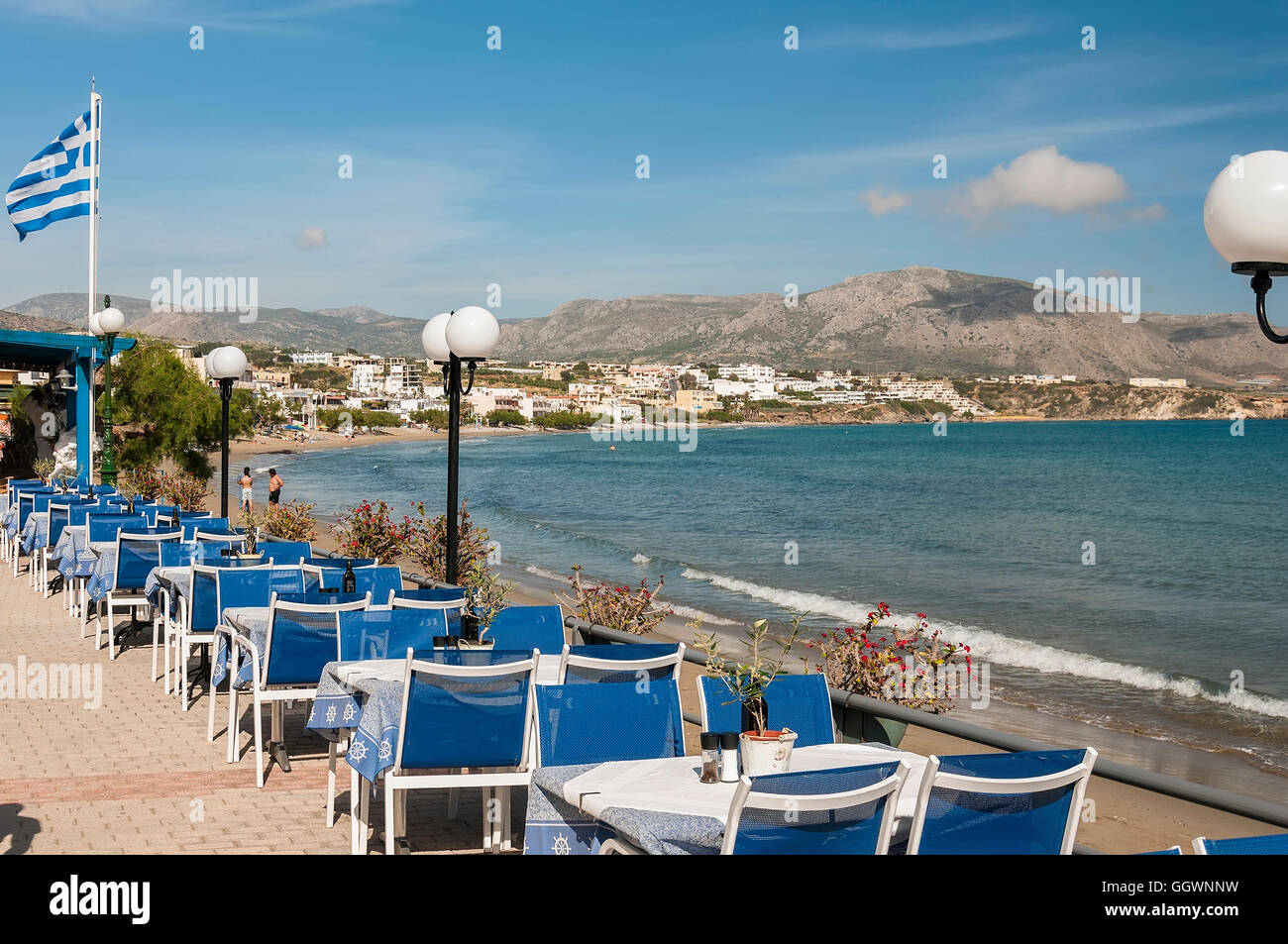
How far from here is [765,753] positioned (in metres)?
3.76

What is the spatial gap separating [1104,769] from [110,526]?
30.6ft

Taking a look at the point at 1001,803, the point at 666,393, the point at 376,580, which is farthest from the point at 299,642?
the point at 666,393

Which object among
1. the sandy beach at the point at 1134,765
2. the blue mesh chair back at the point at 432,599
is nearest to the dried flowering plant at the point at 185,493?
the sandy beach at the point at 1134,765

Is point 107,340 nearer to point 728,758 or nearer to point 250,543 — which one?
point 250,543

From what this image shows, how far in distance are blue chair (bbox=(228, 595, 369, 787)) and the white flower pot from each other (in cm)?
303

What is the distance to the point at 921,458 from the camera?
8150cm

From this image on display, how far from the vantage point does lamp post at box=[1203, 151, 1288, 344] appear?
3.67 m

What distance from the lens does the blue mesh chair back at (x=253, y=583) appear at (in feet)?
24.4

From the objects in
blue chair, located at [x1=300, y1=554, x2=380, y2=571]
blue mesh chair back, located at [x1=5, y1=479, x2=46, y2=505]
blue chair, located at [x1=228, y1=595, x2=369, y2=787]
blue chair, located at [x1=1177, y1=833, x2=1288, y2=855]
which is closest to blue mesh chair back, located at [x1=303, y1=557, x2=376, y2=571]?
blue chair, located at [x1=300, y1=554, x2=380, y2=571]

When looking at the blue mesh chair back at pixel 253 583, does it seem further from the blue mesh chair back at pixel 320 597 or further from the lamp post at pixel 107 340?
the lamp post at pixel 107 340

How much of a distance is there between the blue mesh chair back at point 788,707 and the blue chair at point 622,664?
344 mm
